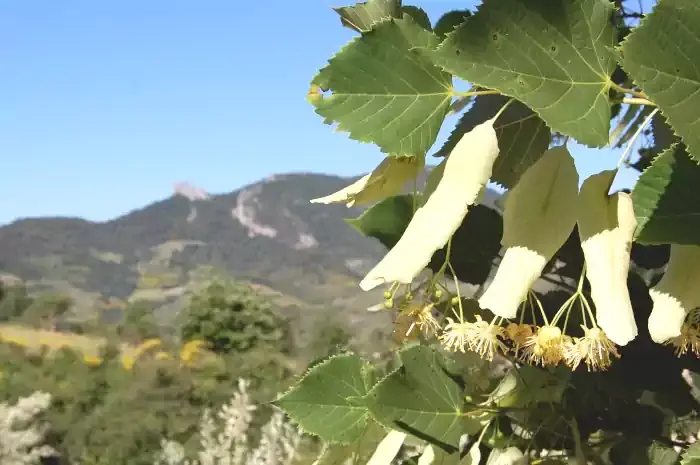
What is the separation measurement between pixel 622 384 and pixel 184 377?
256 centimetres

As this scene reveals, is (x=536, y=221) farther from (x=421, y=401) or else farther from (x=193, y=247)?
(x=193, y=247)

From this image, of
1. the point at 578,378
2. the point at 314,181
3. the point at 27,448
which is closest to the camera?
the point at 578,378

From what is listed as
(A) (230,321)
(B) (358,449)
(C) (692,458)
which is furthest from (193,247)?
(C) (692,458)

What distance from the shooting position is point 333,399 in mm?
220

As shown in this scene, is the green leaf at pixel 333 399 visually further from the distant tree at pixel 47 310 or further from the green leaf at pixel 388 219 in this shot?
the distant tree at pixel 47 310

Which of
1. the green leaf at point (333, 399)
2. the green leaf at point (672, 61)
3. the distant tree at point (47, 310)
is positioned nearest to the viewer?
the green leaf at point (672, 61)

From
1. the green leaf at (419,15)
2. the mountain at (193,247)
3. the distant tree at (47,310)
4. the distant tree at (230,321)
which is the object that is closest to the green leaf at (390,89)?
the green leaf at (419,15)

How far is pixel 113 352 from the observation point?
10.5 feet

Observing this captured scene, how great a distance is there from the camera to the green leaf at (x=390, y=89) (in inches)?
6.1

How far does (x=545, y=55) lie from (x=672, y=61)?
3cm

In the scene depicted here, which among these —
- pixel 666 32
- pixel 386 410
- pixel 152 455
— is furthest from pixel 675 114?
pixel 152 455

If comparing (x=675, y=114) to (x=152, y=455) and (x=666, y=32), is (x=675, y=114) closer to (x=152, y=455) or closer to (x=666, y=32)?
(x=666, y=32)

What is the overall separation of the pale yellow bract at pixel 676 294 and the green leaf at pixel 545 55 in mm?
33

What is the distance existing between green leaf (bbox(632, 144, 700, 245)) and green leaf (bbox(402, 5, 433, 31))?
0.07 meters
